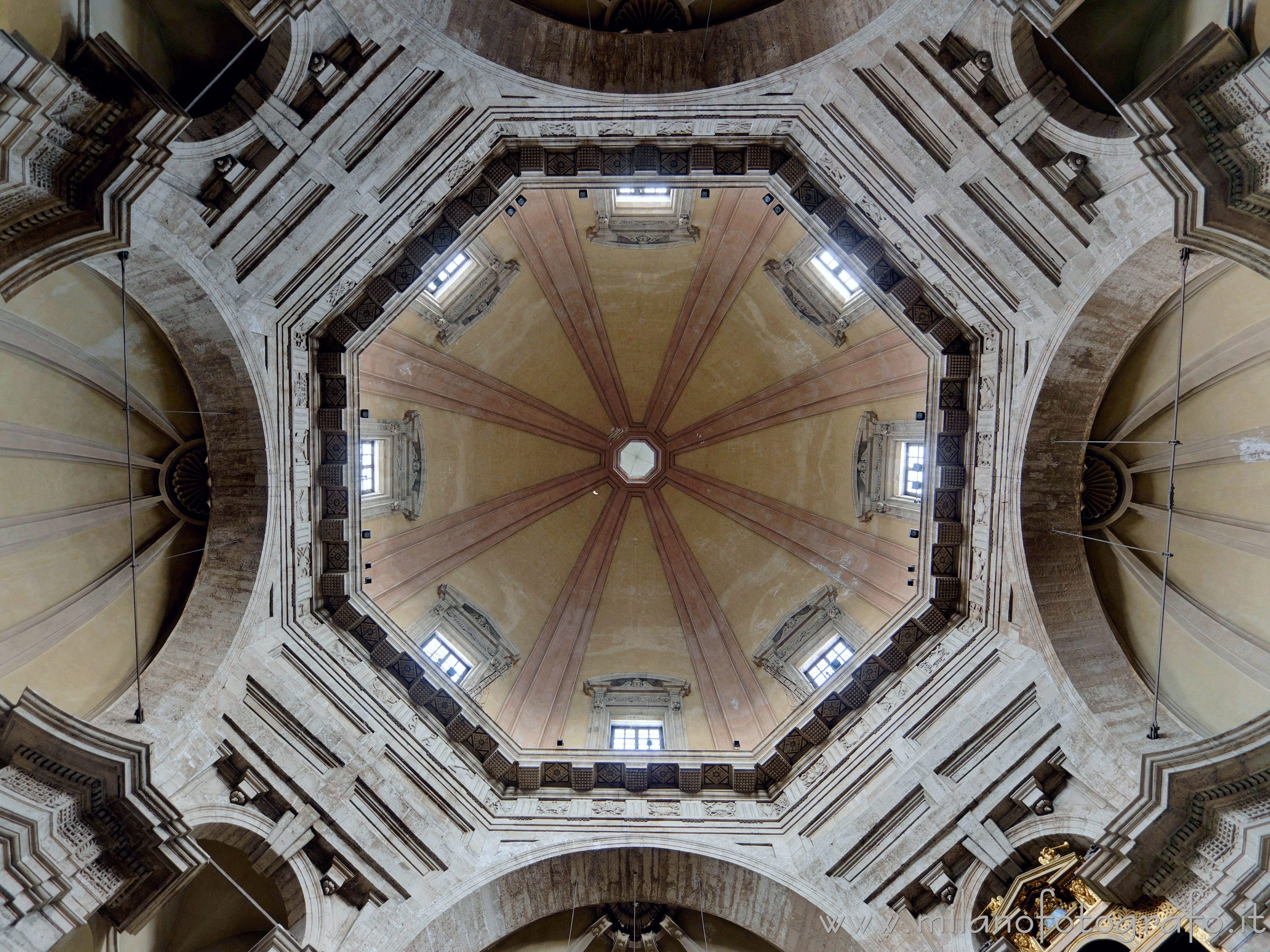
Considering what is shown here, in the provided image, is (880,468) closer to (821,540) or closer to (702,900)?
(821,540)

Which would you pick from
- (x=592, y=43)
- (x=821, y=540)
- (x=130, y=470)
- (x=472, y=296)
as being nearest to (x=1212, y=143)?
(x=592, y=43)

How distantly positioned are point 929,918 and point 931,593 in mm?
5905

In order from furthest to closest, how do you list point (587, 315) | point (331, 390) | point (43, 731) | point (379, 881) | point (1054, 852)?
point (587, 315)
point (331, 390)
point (379, 881)
point (1054, 852)
point (43, 731)

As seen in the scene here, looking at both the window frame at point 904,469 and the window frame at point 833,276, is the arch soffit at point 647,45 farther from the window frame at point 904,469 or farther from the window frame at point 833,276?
the window frame at point 904,469

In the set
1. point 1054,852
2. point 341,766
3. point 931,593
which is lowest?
point 1054,852

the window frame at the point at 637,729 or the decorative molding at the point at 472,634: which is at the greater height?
the decorative molding at the point at 472,634

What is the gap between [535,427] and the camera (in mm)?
24281

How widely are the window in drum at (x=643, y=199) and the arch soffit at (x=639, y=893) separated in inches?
554

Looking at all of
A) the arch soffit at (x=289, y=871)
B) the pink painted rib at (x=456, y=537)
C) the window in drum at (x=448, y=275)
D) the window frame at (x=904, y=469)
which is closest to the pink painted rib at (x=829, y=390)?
the window frame at (x=904, y=469)

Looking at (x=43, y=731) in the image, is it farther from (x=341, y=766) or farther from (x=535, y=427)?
(x=535, y=427)

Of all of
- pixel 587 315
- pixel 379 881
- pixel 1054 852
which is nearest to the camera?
pixel 1054 852

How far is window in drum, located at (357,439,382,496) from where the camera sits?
61.3 ft

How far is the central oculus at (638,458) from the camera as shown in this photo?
2516cm

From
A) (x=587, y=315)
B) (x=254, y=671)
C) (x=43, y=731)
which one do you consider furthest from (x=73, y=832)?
(x=587, y=315)
